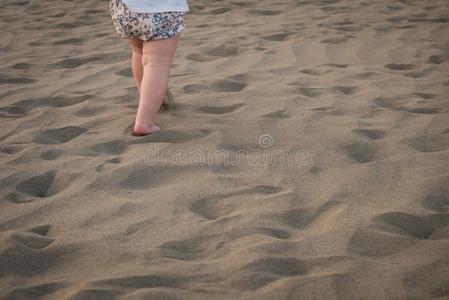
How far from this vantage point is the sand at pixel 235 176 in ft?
5.14

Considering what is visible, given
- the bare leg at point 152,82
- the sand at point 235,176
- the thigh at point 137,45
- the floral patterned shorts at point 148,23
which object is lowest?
the sand at point 235,176

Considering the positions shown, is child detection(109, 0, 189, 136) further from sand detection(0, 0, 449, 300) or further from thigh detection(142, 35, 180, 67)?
sand detection(0, 0, 449, 300)

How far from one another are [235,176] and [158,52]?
2.60 feet

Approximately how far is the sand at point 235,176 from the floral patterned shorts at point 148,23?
442 millimetres

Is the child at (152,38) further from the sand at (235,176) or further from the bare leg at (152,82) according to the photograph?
the sand at (235,176)

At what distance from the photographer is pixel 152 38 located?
2.53 metres

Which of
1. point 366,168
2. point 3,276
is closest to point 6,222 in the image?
point 3,276

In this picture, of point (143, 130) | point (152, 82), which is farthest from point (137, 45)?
point (143, 130)

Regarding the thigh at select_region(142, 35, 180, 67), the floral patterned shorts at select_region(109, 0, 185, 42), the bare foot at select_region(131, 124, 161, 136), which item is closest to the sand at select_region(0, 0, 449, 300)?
the bare foot at select_region(131, 124, 161, 136)

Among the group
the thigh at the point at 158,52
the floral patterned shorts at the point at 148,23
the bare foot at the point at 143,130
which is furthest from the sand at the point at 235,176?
the floral patterned shorts at the point at 148,23

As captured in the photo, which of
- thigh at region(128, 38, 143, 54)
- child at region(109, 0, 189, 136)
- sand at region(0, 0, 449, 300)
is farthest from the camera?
thigh at region(128, 38, 143, 54)

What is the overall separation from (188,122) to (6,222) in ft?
3.48

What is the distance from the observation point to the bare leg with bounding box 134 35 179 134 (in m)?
2.51

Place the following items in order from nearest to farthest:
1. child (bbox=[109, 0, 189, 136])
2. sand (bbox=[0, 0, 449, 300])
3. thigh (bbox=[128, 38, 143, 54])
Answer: sand (bbox=[0, 0, 449, 300]) → child (bbox=[109, 0, 189, 136]) → thigh (bbox=[128, 38, 143, 54])
